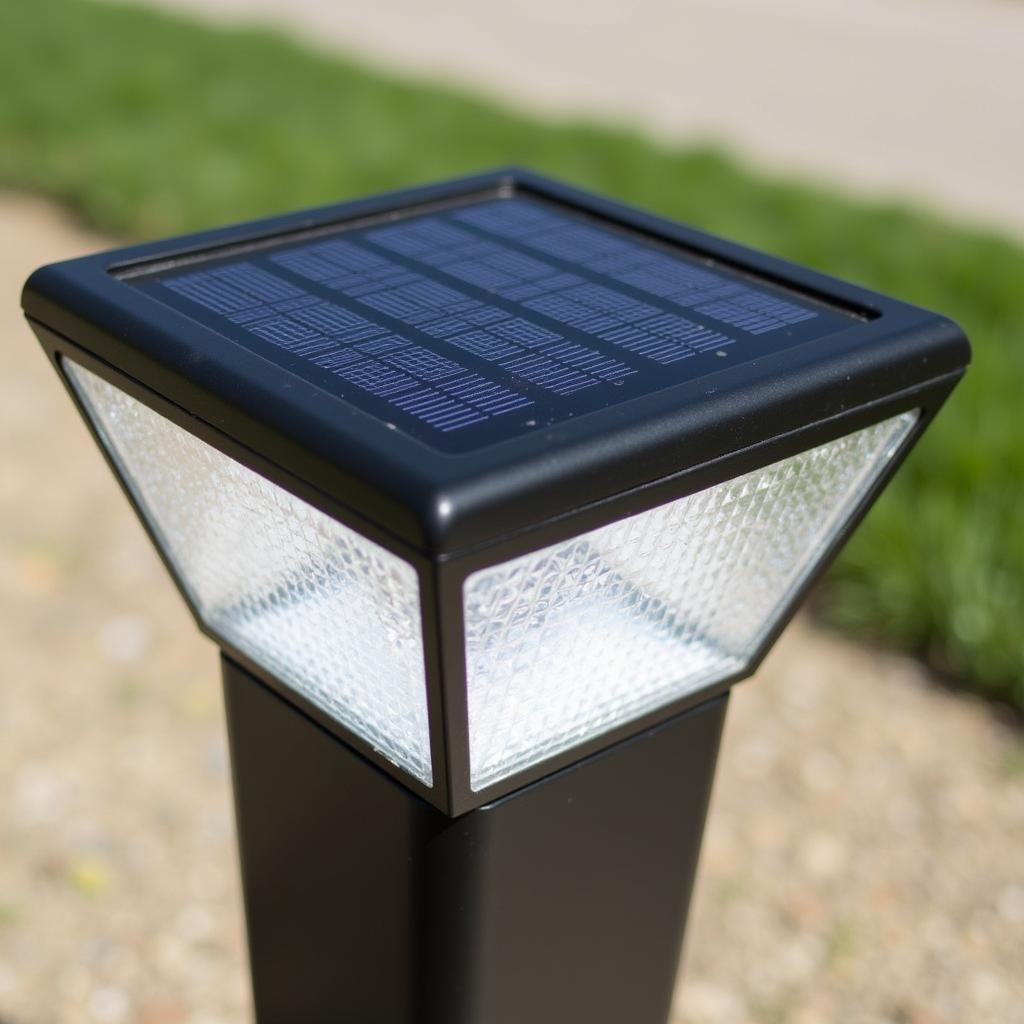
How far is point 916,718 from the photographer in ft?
10.5

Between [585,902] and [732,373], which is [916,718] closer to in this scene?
[585,902]

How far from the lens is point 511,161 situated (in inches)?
231

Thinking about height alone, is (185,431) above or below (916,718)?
above

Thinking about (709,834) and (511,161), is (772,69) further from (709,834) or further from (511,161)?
(709,834)

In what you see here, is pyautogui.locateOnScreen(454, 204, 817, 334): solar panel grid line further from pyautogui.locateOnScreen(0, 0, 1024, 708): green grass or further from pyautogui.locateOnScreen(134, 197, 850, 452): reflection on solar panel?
pyautogui.locateOnScreen(0, 0, 1024, 708): green grass

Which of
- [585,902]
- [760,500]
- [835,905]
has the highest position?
[760,500]

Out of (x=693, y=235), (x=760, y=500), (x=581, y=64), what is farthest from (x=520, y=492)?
(x=581, y=64)

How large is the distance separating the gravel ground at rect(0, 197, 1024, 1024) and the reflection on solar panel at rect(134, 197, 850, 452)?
1.61 m

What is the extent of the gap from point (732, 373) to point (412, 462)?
0.32 meters

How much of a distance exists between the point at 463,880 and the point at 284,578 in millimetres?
327

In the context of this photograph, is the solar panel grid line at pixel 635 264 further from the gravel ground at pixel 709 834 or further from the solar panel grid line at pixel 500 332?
A: the gravel ground at pixel 709 834

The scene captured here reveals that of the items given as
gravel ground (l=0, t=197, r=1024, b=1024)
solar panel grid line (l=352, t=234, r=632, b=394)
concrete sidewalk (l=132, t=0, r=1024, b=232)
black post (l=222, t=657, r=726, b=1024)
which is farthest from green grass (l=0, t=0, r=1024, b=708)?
solar panel grid line (l=352, t=234, r=632, b=394)

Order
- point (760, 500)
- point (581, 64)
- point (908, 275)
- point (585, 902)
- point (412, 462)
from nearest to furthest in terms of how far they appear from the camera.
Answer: point (412, 462) → point (760, 500) → point (585, 902) → point (908, 275) → point (581, 64)

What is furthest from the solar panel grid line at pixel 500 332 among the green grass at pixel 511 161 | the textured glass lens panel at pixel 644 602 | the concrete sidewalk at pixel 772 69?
the concrete sidewalk at pixel 772 69
